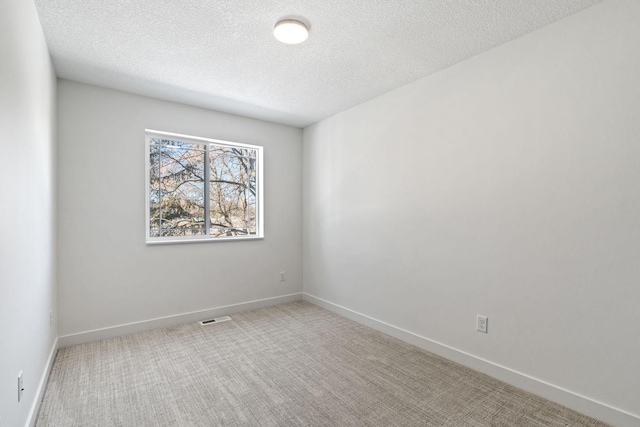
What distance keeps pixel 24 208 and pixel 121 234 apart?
4.92 feet

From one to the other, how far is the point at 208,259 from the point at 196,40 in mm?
2312

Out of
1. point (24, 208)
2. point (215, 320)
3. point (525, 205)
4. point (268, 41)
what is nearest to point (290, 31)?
point (268, 41)

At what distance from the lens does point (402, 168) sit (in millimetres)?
3088

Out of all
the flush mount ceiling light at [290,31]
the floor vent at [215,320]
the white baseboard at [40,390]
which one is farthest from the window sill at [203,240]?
the flush mount ceiling light at [290,31]

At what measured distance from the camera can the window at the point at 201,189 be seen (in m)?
3.48

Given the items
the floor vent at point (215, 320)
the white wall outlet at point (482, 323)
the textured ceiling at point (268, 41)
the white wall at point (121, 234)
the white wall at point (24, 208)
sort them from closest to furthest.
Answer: the white wall at point (24, 208) < the textured ceiling at point (268, 41) < the white wall outlet at point (482, 323) < the white wall at point (121, 234) < the floor vent at point (215, 320)

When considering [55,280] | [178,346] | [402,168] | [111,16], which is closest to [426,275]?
[402,168]

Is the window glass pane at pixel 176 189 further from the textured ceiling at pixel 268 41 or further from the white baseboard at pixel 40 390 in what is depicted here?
the white baseboard at pixel 40 390

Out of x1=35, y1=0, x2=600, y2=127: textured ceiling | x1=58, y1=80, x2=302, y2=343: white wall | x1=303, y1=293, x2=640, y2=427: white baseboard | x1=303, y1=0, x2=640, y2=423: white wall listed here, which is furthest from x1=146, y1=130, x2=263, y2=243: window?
x1=303, y1=293, x2=640, y2=427: white baseboard

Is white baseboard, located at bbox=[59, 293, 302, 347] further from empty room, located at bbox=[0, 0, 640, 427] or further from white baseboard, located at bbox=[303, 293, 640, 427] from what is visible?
white baseboard, located at bbox=[303, 293, 640, 427]

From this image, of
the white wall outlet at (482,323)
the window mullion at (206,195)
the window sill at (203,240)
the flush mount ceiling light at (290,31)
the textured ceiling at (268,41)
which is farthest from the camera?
the window mullion at (206,195)

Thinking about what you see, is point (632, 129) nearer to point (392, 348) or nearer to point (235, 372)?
point (392, 348)

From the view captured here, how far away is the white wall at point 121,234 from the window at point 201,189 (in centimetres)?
14

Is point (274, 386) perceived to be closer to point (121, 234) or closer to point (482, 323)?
point (482, 323)
